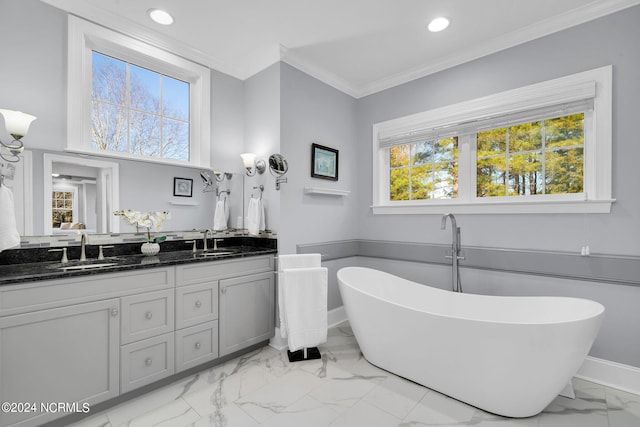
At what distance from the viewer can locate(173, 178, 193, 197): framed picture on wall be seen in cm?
256

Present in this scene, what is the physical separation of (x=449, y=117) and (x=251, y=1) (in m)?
1.94

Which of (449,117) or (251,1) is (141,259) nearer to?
(251,1)

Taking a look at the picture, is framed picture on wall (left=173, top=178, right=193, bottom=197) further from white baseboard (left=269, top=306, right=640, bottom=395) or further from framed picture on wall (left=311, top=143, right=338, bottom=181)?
white baseboard (left=269, top=306, right=640, bottom=395)

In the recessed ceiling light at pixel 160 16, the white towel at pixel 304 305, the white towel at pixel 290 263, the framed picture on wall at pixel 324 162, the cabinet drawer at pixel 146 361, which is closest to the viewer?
the cabinet drawer at pixel 146 361

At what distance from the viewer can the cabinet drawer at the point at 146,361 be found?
5.88ft

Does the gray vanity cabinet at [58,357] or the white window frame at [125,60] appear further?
the white window frame at [125,60]

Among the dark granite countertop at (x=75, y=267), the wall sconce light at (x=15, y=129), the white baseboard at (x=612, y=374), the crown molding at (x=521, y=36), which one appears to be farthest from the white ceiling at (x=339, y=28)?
the white baseboard at (x=612, y=374)

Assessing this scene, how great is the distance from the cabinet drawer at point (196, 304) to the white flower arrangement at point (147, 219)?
1.85 ft

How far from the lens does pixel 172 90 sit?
271 cm

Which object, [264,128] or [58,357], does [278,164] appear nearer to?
[264,128]

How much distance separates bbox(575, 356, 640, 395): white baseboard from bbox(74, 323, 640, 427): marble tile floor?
0.05 m

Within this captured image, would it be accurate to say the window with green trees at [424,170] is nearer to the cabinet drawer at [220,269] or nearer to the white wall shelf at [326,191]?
the white wall shelf at [326,191]

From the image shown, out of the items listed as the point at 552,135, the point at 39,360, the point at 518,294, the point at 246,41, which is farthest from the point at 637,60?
the point at 39,360

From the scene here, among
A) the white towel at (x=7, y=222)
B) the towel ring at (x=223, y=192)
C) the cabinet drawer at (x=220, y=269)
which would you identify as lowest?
the cabinet drawer at (x=220, y=269)
